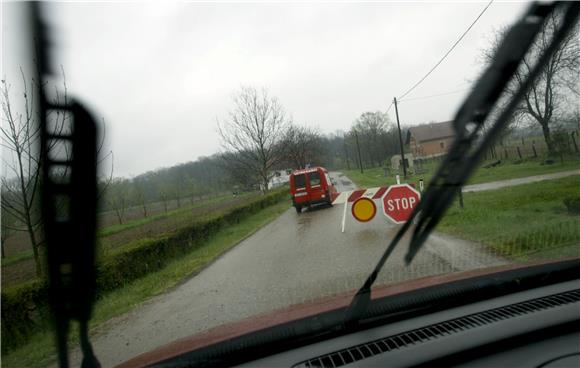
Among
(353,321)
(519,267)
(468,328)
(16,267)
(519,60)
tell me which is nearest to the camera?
(519,60)

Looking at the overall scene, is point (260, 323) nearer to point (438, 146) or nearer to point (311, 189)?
point (438, 146)

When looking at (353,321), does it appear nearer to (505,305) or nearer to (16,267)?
(505,305)

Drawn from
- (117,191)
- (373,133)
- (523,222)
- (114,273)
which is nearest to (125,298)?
(114,273)

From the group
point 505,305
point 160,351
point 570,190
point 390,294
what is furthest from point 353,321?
point 570,190

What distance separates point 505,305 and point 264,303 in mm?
3277

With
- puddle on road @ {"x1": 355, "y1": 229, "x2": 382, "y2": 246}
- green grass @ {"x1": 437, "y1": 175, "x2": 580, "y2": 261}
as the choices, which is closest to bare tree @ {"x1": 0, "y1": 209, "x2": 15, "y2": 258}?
puddle on road @ {"x1": 355, "y1": 229, "x2": 382, "y2": 246}

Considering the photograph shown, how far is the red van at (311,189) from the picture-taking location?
1869 centimetres

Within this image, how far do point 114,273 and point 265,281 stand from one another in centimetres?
357

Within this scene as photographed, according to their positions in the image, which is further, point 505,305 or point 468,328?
point 505,305

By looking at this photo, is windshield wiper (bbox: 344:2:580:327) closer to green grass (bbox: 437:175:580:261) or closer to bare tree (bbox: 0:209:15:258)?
green grass (bbox: 437:175:580:261)

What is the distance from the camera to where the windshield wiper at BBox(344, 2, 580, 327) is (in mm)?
1671

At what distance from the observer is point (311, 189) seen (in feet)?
61.4

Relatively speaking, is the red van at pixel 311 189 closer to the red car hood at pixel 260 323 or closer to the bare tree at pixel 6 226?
the bare tree at pixel 6 226

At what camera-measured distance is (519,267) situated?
253cm
